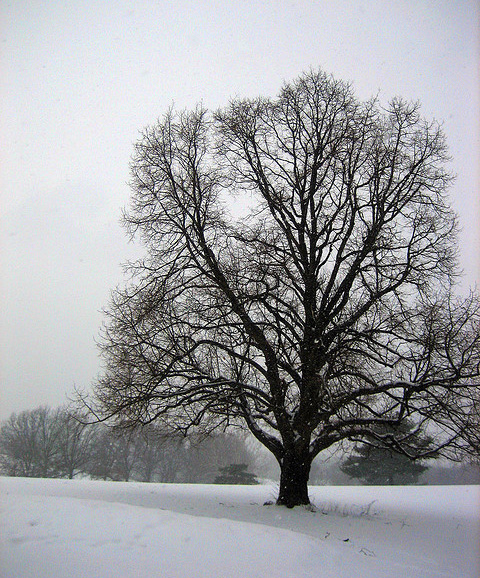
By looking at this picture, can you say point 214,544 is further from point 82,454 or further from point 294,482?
point 82,454

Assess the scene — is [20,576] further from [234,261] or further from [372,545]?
[234,261]

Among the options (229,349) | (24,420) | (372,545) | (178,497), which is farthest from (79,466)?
(372,545)

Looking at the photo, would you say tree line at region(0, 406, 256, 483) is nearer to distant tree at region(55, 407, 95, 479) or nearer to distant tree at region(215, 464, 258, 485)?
distant tree at region(55, 407, 95, 479)

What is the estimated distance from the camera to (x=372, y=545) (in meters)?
6.80

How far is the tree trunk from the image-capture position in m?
9.67

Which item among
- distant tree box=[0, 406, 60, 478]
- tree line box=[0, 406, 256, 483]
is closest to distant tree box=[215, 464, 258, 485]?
tree line box=[0, 406, 256, 483]

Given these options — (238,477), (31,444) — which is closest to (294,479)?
(238,477)

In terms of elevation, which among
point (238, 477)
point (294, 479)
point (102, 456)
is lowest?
point (102, 456)

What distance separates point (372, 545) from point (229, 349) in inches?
197

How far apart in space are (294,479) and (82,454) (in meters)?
37.7

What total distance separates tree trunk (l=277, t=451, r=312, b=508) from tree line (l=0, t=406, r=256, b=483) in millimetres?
27821

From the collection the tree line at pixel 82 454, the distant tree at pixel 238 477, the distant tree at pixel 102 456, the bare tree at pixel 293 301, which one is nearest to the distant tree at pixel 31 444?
the tree line at pixel 82 454

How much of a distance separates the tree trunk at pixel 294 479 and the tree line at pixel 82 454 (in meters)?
27.8

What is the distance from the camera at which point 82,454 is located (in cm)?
4119
